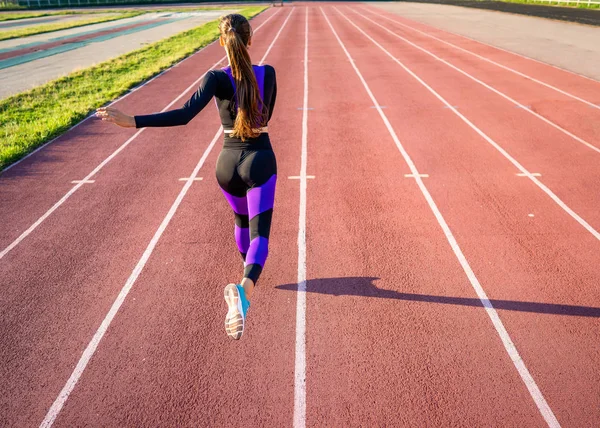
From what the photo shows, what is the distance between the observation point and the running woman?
2.79 meters

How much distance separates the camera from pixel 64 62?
1773 centimetres

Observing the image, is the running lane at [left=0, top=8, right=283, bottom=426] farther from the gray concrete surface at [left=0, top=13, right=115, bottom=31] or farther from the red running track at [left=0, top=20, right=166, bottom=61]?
the gray concrete surface at [left=0, top=13, right=115, bottom=31]

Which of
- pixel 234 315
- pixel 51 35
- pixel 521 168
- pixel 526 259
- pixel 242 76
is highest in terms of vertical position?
pixel 51 35

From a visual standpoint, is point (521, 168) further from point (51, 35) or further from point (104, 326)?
point (51, 35)

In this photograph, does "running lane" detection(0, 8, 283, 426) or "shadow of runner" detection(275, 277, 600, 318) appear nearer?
"running lane" detection(0, 8, 283, 426)

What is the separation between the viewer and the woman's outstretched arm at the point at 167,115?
2.76 m

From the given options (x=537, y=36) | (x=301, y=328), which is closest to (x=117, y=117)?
(x=301, y=328)

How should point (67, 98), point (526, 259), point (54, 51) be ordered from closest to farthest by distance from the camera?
point (526, 259), point (67, 98), point (54, 51)

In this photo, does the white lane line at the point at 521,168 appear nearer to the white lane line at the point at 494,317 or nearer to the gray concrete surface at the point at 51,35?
the white lane line at the point at 494,317

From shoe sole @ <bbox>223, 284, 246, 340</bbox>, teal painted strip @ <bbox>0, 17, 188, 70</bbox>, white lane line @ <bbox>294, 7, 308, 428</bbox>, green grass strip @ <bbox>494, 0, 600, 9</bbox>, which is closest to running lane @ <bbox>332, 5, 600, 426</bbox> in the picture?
white lane line @ <bbox>294, 7, 308, 428</bbox>

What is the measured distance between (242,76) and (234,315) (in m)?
1.54

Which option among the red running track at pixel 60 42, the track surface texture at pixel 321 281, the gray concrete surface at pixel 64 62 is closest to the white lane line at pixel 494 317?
the track surface texture at pixel 321 281

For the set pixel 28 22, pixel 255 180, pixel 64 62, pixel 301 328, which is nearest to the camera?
pixel 255 180

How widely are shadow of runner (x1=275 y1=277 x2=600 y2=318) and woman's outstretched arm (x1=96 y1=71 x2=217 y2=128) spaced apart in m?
2.10
